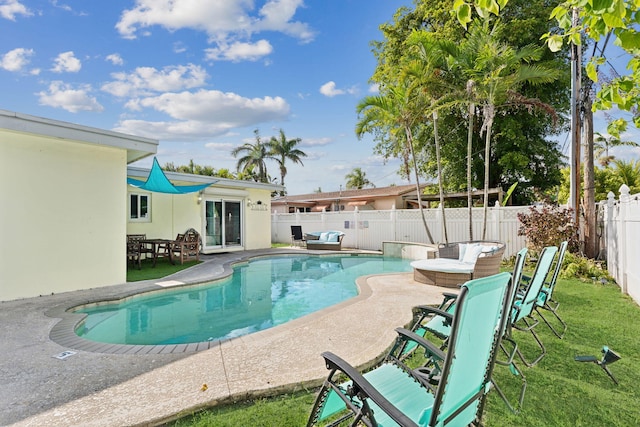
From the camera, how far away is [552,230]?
11.0 m

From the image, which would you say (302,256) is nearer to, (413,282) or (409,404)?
(413,282)

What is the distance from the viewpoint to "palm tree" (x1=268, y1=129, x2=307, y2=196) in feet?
127

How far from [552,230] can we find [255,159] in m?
32.4

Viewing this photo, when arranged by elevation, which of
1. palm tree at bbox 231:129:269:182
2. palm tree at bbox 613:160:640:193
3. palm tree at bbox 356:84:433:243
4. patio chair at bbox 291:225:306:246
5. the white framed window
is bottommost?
patio chair at bbox 291:225:306:246

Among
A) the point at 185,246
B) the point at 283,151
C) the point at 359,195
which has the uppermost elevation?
the point at 283,151

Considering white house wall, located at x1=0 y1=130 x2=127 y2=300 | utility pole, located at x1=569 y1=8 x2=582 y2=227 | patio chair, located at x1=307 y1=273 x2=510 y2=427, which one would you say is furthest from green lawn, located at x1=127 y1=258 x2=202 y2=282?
utility pole, located at x1=569 y1=8 x2=582 y2=227

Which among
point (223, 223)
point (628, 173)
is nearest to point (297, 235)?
point (223, 223)

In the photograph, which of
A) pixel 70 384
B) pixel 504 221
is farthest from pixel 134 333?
pixel 504 221

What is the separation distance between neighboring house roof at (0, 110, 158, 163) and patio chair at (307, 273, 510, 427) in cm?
836

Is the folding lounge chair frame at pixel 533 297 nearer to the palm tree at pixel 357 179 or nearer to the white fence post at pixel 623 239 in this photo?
the white fence post at pixel 623 239

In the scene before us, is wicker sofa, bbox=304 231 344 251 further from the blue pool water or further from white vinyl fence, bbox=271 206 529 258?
the blue pool water

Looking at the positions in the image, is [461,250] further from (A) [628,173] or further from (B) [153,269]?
(A) [628,173]

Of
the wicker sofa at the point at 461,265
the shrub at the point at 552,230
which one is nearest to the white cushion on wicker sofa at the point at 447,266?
the wicker sofa at the point at 461,265

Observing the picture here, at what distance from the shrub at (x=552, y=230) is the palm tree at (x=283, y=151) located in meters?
29.9
